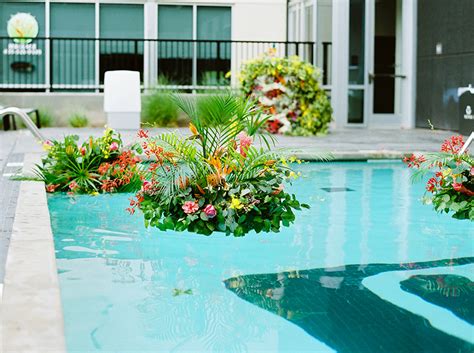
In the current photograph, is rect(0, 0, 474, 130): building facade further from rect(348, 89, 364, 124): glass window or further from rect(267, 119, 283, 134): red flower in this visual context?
rect(267, 119, 283, 134): red flower

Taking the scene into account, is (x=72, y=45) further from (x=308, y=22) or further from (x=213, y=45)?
(x=308, y=22)

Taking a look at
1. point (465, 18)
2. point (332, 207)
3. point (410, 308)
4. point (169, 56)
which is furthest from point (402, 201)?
point (169, 56)

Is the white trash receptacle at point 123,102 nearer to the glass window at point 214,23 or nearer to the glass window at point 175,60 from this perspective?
the glass window at point 175,60

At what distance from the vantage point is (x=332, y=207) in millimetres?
9117

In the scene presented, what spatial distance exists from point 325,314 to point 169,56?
16204mm

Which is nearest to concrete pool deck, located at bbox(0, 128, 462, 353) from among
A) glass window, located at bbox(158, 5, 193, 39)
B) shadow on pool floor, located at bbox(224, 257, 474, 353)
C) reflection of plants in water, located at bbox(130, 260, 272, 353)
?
reflection of plants in water, located at bbox(130, 260, 272, 353)

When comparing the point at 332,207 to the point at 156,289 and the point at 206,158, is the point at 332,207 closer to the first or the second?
the point at 206,158

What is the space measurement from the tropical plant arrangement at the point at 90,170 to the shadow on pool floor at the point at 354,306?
356 cm

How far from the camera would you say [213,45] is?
2094cm

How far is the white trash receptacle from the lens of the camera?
1694cm

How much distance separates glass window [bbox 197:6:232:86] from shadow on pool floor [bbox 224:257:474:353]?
14456 millimetres

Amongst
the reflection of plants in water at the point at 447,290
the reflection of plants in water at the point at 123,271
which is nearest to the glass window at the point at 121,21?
the reflection of plants in water at the point at 123,271

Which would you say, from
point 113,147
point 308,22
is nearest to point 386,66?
point 308,22

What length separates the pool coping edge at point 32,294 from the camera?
3592 mm
